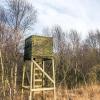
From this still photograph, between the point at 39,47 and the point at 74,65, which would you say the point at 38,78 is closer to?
the point at 39,47

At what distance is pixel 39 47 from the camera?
10.7m

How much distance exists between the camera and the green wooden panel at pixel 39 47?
10.6 meters

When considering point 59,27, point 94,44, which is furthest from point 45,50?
point 94,44

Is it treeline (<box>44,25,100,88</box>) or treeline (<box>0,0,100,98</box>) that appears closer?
treeline (<box>0,0,100,98</box>)

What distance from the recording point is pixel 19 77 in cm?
1388

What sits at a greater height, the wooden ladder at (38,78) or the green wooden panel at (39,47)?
the green wooden panel at (39,47)

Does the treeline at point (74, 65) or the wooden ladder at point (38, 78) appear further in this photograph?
the treeline at point (74, 65)

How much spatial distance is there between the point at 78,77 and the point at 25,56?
11.0 metres

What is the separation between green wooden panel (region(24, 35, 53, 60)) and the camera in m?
10.6

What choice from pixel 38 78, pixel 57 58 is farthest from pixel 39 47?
pixel 57 58

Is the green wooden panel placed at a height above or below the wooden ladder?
above

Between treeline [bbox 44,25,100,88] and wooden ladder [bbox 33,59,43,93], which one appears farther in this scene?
treeline [bbox 44,25,100,88]

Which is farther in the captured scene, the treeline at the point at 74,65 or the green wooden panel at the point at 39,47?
the treeline at the point at 74,65

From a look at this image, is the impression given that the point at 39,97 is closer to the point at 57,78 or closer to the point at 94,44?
the point at 57,78
